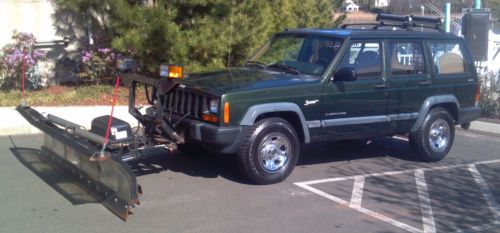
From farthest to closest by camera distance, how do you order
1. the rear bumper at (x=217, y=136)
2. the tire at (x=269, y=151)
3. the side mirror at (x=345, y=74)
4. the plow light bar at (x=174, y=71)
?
the side mirror at (x=345, y=74)
the tire at (x=269, y=151)
the rear bumper at (x=217, y=136)
the plow light bar at (x=174, y=71)

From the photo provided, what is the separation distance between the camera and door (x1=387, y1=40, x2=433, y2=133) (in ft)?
26.0

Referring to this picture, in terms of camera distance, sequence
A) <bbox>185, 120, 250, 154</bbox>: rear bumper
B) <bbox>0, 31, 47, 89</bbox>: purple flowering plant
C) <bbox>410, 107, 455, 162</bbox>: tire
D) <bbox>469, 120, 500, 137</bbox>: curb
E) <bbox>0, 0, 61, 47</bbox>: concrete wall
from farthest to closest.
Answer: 1. <bbox>0, 0, 61, 47</bbox>: concrete wall
2. <bbox>0, 31, 47, 89</bbox>: purple flowering plant
3. <bbox>469, 120, 500, 137</bbox>: curb
4. <bbox>410, 107, 455, 162</bbox>: tire
5. <bbox>185, 120, 250, 154</bbox>: rear bumper

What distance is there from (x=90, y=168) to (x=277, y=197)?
2018 mm

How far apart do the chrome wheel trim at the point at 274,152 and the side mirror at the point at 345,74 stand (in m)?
1.05

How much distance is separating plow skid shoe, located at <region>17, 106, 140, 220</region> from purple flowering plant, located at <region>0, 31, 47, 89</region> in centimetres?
493

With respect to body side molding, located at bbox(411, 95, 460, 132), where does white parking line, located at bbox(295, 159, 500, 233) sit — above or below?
below

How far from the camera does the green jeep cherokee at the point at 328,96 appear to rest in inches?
264

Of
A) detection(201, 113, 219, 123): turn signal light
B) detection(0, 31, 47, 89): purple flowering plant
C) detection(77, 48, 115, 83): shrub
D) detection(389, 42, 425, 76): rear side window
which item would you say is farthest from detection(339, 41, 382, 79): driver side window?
detection(0, 31, 47, 89): purple flowering plant

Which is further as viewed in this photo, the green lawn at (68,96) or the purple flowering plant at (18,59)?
the purple flowering plant at (18,59)

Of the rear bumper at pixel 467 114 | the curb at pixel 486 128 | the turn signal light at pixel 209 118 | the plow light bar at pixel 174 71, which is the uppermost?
the plow light bar at pixel 174 71

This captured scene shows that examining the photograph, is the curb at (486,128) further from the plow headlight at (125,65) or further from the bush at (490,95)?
the plow headlight at (125,65)

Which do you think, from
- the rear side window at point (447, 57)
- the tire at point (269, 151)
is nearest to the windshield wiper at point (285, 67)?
the tire at point (269, 151)

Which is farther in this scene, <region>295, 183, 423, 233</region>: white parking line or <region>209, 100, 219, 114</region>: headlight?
<region>209, 100, 219, 114</region>: headlight

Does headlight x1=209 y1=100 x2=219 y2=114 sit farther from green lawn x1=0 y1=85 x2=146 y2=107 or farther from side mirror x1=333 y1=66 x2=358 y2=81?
green lawn x1=0 y1=85 x2=146 y2=107
